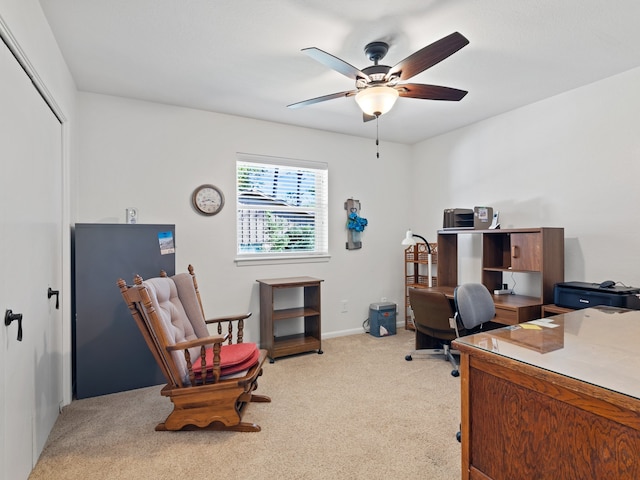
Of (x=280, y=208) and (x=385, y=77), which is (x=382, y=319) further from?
(x=385, y=77)

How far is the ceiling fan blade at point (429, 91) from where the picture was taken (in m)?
2.39

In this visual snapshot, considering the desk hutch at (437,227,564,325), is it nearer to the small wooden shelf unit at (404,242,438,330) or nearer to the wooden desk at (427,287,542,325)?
the wooden desk at (427,287,542,325)

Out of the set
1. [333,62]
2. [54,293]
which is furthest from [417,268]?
[54,293]

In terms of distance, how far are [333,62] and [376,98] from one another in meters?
0.41

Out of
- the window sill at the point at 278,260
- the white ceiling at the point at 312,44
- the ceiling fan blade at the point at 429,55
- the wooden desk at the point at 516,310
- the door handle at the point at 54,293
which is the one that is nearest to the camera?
the ceiling fan blade at the point at 429,55

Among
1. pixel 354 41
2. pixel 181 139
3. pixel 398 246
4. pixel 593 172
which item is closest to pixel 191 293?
pixel 181 139

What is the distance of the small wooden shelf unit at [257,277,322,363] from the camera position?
3689 millimetres

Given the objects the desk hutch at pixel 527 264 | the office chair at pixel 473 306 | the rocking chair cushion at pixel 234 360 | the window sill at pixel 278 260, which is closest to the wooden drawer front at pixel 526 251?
the desk hutch at pixel 527 264

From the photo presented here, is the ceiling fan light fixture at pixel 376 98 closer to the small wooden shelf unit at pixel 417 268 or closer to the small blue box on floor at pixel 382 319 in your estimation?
the small wooden shelf unit at pixel 417 268

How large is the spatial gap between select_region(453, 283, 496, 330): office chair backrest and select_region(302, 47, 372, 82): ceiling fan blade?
1.87 meters

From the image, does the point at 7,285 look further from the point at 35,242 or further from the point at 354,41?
the point at 354,41

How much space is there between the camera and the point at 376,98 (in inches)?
92.2

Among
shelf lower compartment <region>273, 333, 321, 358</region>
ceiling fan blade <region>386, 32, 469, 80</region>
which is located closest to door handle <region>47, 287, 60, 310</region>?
shelf lower compartment <region>273, 333, 321, 358</region>

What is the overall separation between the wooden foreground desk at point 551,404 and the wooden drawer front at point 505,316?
127cm
